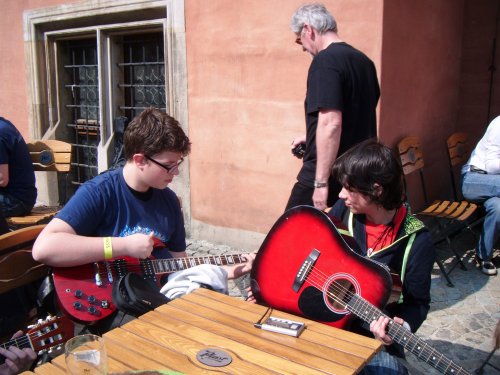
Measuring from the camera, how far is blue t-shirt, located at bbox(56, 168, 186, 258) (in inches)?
88.4

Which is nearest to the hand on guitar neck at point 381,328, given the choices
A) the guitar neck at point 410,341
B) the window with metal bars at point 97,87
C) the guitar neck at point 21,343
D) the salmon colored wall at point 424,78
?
the guitar neck at point 410,341

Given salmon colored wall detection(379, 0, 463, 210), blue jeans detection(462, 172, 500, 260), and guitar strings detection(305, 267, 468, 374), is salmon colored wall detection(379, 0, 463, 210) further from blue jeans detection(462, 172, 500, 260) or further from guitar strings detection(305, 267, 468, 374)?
guitar strings detection(305, 267, 468, 374)

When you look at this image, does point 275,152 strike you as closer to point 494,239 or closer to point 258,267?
point 494,239

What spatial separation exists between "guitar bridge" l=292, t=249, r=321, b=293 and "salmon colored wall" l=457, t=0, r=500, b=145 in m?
4.54

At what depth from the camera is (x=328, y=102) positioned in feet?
9.70

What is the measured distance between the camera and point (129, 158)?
7.97 ft

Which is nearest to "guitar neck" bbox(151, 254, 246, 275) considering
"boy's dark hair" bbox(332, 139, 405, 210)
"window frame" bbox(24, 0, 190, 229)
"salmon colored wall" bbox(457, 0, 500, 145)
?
"boy's dark hair" bbox(332, 139, 405, 210)

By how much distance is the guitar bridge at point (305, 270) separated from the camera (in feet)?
6.73

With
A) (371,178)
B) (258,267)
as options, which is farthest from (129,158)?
(371,178)

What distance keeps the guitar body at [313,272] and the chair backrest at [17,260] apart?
971 millimetres

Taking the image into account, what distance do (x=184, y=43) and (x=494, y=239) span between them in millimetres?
3486

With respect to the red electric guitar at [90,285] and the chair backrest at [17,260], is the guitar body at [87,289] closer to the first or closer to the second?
the red electric guitar at [90,285]

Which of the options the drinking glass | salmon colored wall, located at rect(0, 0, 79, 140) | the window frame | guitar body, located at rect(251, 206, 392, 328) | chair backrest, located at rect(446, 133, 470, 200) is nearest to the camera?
the drinking glass

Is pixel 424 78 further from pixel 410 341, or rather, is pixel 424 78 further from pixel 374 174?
pixel 410 341
